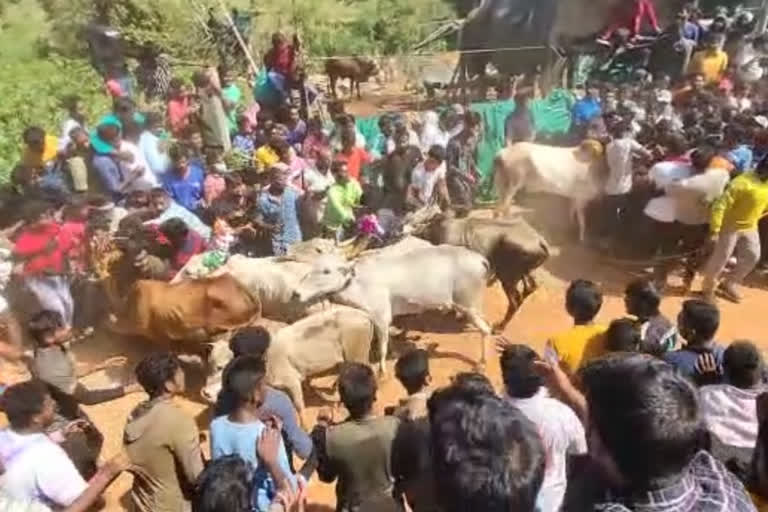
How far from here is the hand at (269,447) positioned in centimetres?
460

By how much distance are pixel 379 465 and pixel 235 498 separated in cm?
125

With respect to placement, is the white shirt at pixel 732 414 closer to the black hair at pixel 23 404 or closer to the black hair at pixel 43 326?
the black hair at pixel 23 404

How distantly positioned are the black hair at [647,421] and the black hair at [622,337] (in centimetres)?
266

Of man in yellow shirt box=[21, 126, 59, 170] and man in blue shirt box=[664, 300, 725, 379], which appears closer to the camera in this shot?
man in blue shirt box=[664, 300, 725, 379]

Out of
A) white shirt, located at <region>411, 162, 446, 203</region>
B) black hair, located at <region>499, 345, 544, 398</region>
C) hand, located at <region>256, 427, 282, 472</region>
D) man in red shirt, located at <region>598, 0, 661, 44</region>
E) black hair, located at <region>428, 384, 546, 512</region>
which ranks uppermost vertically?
black hair, located at <region>428, 384, 546, 512</region>

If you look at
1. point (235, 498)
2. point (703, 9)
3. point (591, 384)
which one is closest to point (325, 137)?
point (235, 498)

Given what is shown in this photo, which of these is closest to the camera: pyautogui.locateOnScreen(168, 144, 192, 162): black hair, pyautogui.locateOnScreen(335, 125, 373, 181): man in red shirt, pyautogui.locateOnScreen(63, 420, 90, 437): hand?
pyautogui.locateOnScreen(63, 420, 90, 437): hand

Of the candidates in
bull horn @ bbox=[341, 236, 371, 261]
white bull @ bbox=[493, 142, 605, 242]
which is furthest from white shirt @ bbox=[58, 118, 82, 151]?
white bull @ bbox=[493, 142, 605, 242]

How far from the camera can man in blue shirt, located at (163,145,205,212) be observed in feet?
33.0

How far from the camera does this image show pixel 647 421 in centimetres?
297

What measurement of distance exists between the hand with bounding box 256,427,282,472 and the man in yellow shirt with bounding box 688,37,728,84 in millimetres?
13456

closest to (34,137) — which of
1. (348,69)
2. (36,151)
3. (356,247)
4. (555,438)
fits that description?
(36,151)

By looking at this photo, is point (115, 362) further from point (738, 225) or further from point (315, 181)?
point (738, 225)

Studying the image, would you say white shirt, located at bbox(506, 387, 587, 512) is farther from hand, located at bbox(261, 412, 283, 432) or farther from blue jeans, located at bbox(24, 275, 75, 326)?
blue jeans, located at bbox(24, 275, 75, 326)
